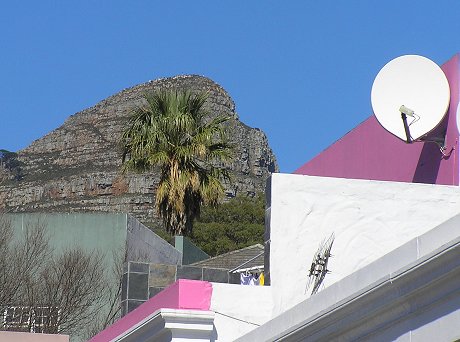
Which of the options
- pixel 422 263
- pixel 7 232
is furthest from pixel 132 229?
pixel 422 263

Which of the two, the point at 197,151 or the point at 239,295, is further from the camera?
the point at 197,151

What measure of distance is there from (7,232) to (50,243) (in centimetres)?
118

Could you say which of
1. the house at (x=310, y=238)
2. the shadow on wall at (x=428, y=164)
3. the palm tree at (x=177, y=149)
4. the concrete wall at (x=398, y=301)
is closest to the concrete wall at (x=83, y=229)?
the palm tree at (x=177, y=149)

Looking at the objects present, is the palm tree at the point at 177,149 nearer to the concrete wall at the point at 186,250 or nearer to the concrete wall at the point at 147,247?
the concrete wall at the point at 186,250

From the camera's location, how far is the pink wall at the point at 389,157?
15484 mm

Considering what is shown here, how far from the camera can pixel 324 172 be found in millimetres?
19859

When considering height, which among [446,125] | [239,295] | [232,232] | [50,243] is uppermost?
[232,232]

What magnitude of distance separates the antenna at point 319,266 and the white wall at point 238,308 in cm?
52

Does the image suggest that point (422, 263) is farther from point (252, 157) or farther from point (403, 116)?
point (252, 157)

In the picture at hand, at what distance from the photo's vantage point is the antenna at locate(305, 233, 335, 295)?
47.3ft

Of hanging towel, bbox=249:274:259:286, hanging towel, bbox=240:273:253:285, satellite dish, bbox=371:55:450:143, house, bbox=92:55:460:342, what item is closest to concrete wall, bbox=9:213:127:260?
hanging towel, bbox=249:274:259:286

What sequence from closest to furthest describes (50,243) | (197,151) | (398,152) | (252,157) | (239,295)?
(239,295), (398,152), (197,151), (50,243), (252,157)

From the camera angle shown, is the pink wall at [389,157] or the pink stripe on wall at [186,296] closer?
the pink stripe on wall at [186,296]

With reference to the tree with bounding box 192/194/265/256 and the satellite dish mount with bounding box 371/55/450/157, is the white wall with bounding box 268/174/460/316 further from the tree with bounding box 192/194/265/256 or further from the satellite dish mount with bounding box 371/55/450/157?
the tree with bounding box 192/194/265/256
